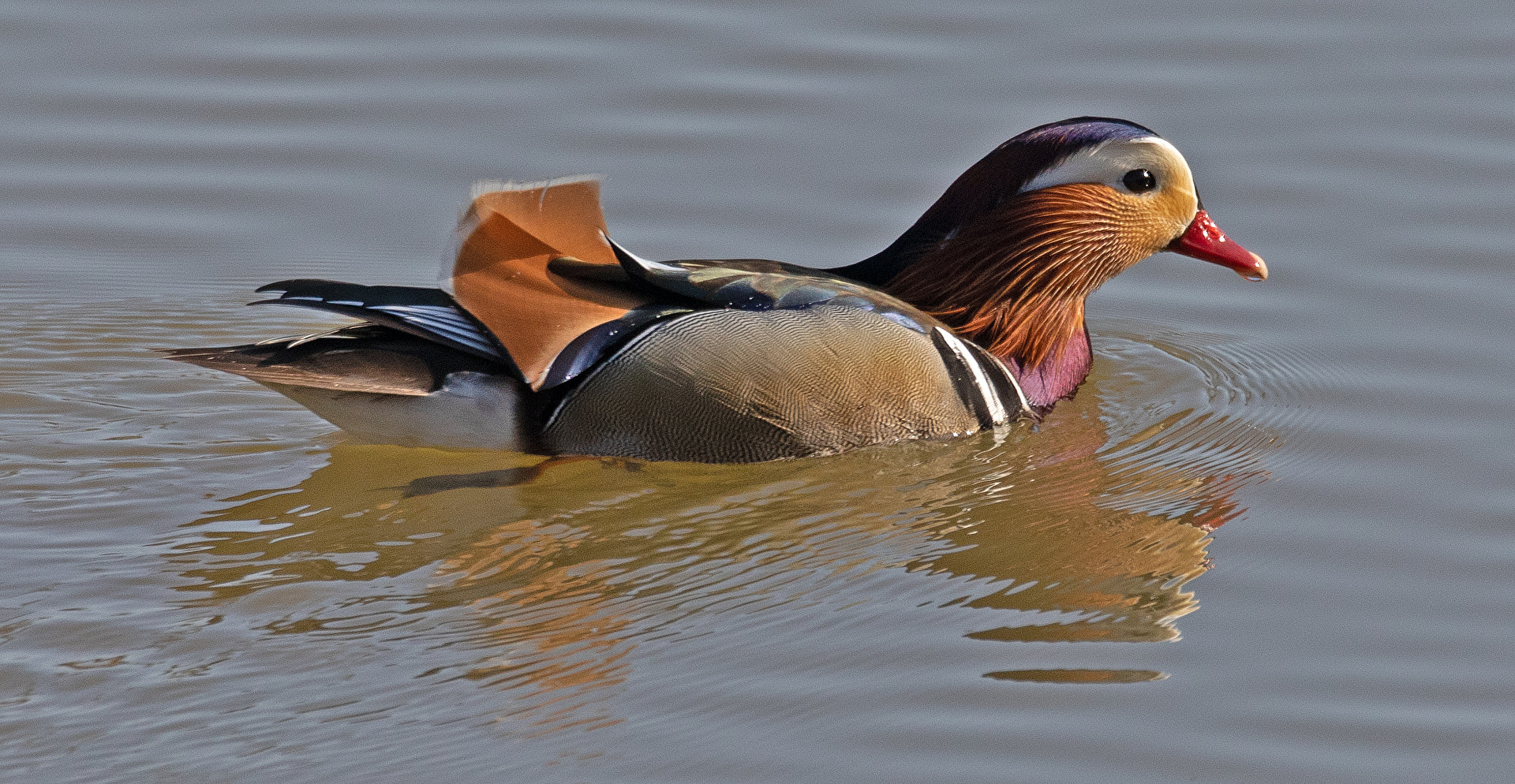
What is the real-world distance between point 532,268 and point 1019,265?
1.95 metres

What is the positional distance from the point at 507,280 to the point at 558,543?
93 centimetres

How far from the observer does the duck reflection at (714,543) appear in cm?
525

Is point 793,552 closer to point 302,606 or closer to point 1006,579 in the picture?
point 1006,579

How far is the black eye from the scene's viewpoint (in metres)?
7.16

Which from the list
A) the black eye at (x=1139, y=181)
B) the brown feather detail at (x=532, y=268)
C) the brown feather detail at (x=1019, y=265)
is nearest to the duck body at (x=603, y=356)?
the brown feather detail at (x=532, y=268)

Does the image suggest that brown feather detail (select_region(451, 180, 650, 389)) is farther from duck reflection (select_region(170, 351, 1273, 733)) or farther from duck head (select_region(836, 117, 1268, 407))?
duck head (select_region(836, 117, 1268, 407))

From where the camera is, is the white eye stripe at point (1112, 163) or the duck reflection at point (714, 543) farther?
the white eye stripe at point (1112, 163)

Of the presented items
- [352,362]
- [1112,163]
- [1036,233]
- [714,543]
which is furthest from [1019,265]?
[352,362]

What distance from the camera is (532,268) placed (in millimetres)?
6316

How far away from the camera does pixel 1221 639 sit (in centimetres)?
530

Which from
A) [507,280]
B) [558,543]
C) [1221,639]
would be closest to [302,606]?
[558,543]

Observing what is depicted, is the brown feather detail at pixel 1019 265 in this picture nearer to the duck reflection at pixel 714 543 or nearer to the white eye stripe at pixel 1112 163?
the white eye stripe at pixel 1112 163

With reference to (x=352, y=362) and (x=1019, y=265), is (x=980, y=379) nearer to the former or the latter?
(x=1019, y=265)

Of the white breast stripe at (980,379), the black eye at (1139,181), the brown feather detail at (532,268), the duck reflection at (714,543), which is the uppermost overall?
the black eye at (1139,181)
